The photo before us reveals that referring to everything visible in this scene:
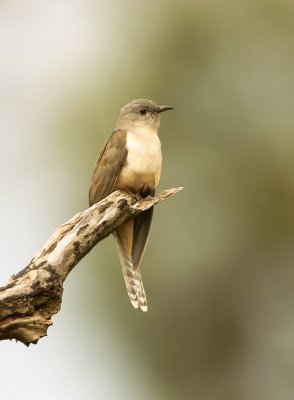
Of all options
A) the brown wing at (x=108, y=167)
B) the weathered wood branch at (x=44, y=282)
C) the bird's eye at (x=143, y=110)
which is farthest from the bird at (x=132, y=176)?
the weathered wood branch at (x=44, y=282)

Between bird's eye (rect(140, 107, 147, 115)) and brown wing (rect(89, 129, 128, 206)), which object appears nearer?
brown wing (rect(89, 129, 128, 206))

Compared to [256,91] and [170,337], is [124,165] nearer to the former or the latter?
[170,337]

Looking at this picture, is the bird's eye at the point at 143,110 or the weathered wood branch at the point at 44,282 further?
the bird's eye at the point at 143,110

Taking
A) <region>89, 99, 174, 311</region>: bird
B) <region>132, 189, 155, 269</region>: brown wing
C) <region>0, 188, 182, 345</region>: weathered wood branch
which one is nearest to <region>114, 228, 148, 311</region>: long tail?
<region>89, 99, 174, 311</region>: bird

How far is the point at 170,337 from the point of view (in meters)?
15.1

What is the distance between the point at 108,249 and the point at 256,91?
4.29 metres

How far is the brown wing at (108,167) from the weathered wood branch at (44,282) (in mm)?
1662

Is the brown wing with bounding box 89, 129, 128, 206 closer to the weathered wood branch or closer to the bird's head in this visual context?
the bird's head

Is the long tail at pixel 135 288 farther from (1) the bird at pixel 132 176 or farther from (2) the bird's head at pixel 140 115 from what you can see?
(2) the bird's head at pixel 140 115

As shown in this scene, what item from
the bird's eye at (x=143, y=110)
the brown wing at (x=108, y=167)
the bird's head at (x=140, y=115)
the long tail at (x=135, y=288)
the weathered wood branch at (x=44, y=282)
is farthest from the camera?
the bird's eye at (x=143, y=110)

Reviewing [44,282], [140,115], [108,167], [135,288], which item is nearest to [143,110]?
[140,115]

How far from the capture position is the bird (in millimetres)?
10086

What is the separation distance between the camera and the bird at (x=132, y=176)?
33.1 feet

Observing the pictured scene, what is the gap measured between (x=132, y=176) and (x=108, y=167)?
240mm
